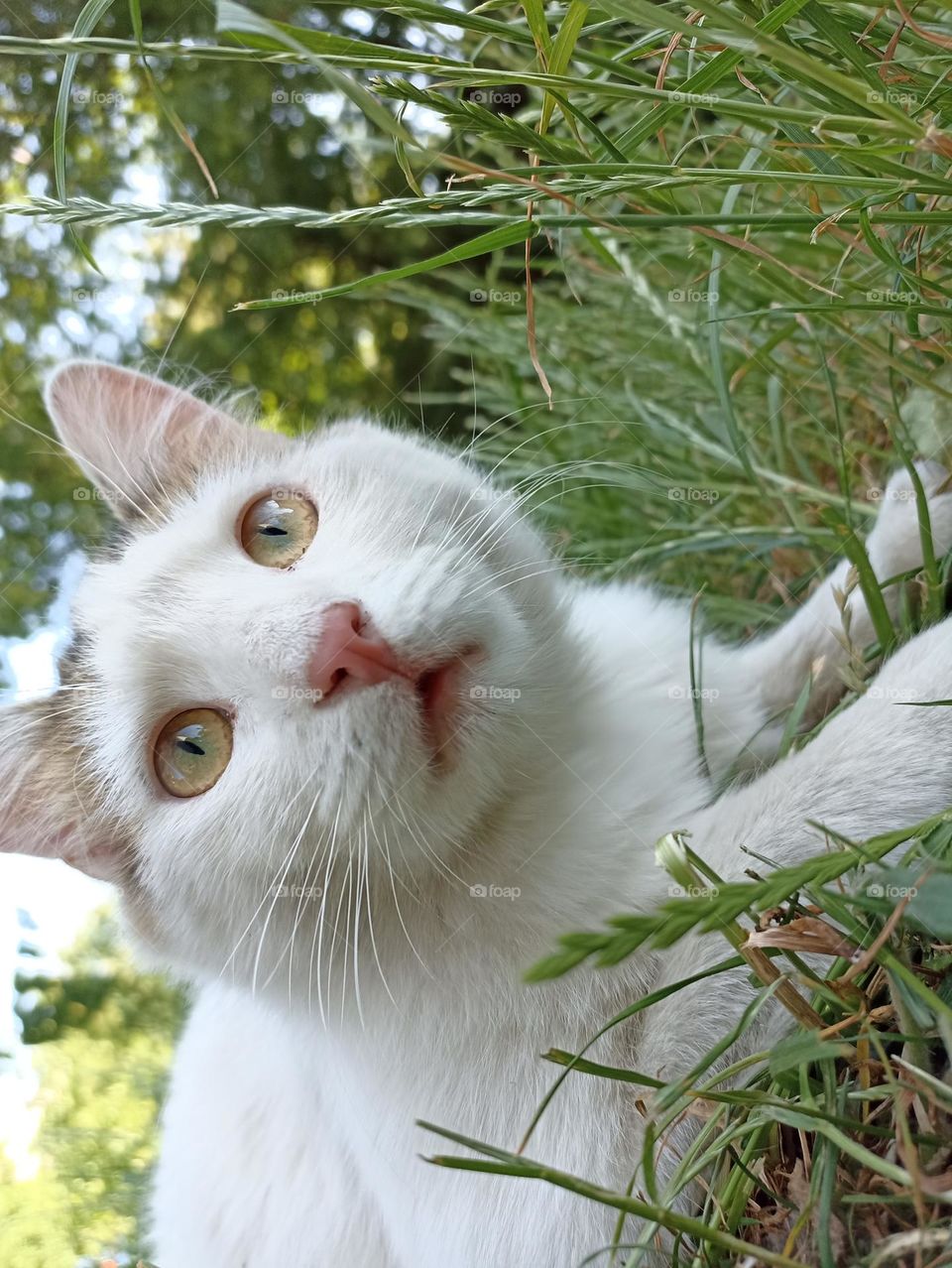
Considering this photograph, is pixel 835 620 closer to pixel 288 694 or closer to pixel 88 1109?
pixel 288 694

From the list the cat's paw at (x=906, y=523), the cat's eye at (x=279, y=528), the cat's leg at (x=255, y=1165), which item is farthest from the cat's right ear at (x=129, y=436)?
the cat's paw at (x=906, y=523)

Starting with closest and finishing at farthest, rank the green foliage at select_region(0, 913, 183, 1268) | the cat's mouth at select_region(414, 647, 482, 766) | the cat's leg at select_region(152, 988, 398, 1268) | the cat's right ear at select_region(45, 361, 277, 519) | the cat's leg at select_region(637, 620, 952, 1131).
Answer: the cat's leg at select_region(637, 620, 952, 1131) → the cat's mouth at select_region(414, 647, 482, 766) → the cat's leg at select_region(152, 988, 398, 1268) → the cat's right ear at select_region(45, 361, 277, 519) → the green foliage at select_region(0, 913, 183, 1268)

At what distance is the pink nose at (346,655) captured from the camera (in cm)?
90

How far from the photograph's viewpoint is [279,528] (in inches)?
45.4

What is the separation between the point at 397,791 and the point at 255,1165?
0.75 metres

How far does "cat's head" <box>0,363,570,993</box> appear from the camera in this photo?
0.93 metres

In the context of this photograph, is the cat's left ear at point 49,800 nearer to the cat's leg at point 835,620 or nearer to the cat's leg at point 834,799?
the cat's leg at point 834,799

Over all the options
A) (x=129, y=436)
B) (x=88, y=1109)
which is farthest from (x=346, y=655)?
(x=88, y=1109)

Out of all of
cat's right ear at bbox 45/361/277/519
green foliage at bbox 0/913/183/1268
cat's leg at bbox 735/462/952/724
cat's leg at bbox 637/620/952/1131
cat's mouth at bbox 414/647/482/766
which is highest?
cat's right ear at bbox 45/361/277/519

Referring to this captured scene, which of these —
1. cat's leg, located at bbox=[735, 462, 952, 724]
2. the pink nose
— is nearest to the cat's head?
the pink nose

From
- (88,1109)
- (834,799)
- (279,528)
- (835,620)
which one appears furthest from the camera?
(88,1109)

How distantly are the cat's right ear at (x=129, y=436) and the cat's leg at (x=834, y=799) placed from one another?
2.70 feet

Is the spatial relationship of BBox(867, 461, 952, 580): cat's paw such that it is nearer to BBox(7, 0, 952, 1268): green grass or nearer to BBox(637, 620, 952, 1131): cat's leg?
BBox(7, 0, 952, 1268): green grass

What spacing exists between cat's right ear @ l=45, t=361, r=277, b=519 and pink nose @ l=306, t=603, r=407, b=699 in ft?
1.70
